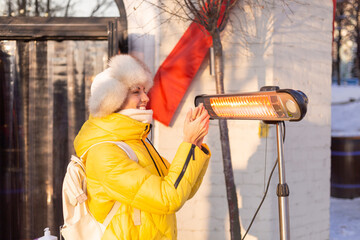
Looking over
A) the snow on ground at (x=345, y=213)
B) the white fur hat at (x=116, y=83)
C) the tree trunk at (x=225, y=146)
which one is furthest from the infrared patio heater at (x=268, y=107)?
the snow on ground at (x=345, y=213)

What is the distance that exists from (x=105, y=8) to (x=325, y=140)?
2.88 meters

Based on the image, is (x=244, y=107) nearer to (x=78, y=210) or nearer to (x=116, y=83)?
(x=116, y=83)

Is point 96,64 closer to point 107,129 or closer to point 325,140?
point 107,129

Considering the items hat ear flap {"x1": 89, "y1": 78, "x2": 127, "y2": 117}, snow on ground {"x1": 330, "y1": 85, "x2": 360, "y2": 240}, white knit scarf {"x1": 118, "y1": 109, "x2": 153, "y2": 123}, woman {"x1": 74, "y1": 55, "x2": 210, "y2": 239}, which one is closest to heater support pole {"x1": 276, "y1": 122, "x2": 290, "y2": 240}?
woman {"x1": 74, "y1": 55, "x2": 210, "y2": 239}

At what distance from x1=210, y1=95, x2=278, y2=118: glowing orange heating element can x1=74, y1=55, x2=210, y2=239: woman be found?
0.09 meters

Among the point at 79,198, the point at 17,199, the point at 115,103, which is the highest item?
the point at 115,103

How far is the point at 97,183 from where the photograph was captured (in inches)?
75.6

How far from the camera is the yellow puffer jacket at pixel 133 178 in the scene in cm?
175

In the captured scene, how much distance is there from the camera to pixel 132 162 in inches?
71.1

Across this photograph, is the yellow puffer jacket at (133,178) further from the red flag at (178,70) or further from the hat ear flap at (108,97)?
the red flag at (178,70)

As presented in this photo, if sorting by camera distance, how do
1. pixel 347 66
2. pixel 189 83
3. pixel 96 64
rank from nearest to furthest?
pixel 189 83, pixel 96 64, pixel 347 66

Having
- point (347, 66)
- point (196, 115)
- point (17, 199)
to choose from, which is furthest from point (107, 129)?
point (347, 66)

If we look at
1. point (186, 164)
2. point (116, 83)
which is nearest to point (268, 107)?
point (186, 164)

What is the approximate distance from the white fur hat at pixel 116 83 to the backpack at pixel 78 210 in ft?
0.73
